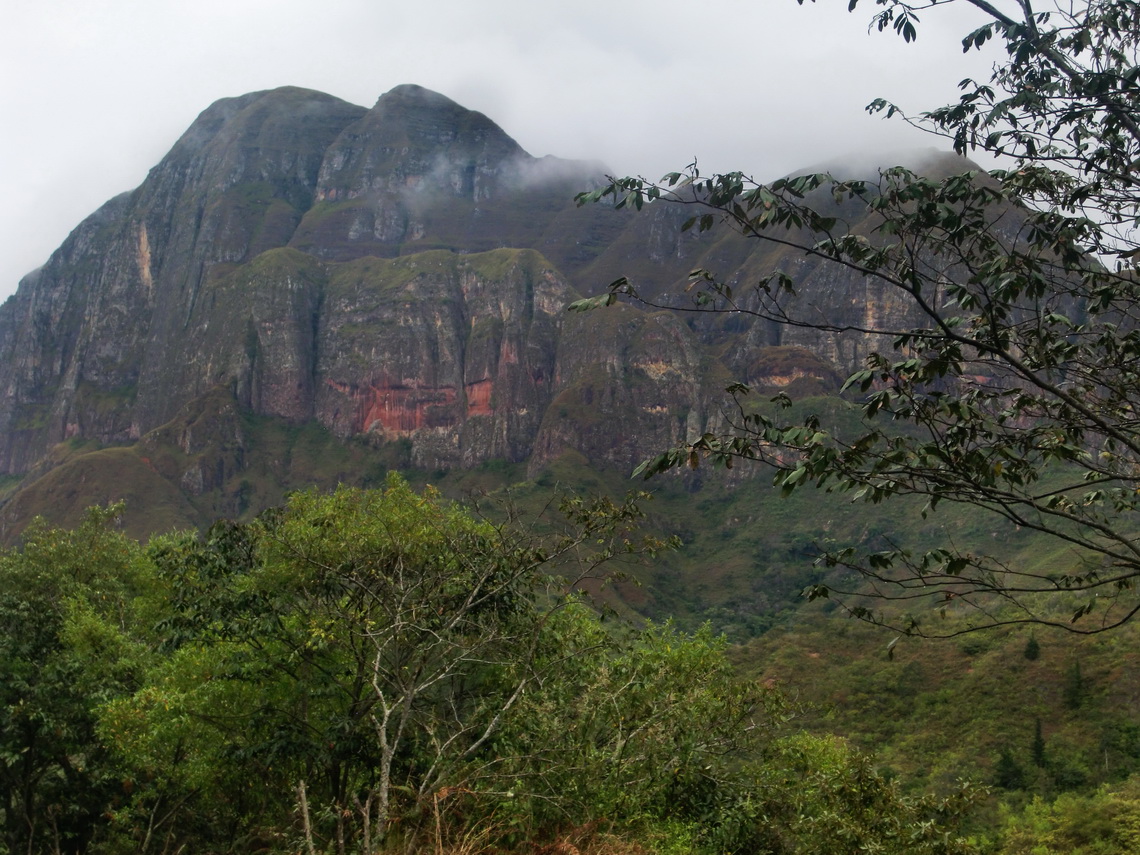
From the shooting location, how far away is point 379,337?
158m

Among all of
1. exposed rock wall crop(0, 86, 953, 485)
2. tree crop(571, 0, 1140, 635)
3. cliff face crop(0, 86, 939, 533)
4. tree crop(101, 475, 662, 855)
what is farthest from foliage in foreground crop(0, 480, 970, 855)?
exposed rock wall crop(0, 86, 953, 485)

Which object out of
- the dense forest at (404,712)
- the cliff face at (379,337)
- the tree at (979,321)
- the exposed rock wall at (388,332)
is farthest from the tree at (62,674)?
the exposed rock wall at (388,332)

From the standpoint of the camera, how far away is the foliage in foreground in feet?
33.1

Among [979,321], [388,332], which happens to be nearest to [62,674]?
[979,321]

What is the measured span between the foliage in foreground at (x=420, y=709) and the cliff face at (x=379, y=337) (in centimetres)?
11117

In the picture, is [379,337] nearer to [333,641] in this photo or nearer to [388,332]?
[388,332]

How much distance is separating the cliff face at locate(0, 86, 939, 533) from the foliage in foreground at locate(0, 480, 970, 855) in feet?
365

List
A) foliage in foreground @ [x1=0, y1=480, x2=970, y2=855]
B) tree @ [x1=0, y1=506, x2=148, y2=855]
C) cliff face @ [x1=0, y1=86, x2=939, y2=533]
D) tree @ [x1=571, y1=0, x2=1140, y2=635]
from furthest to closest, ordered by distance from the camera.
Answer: cliff face @ [x1=0, y1=86, x2=939, y2=533]
tree @ [x1=0, y1=506, x2=148, y2=855]
foliage in foreground @ [x1=0, y1=480, x2=970, y2=855]
tree @ [x1=571, y1=0, x2=1140, y2=635]

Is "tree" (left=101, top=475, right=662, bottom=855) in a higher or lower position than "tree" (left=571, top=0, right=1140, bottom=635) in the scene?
lower

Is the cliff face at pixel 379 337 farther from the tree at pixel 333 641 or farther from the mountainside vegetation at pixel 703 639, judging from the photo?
the tree at pixel 333 641

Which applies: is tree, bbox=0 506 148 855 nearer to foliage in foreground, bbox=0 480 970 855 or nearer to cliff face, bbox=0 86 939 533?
foliage in foreground, bbox=0 480 970 855

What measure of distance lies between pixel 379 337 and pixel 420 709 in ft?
492

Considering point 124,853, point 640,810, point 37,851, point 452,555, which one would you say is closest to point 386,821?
point 640,810

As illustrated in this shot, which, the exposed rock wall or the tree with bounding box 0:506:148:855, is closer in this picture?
the tree with bounding box 0:506:148:855
